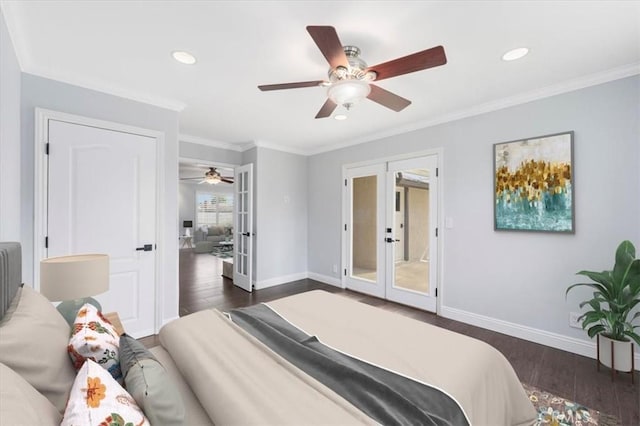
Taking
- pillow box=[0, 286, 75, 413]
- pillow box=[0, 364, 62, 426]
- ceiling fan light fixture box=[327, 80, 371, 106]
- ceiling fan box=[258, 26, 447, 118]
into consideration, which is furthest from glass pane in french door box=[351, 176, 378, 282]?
pillow box=[0, 364, 62, 426]

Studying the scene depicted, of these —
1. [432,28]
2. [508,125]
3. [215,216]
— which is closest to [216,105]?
[432,28]

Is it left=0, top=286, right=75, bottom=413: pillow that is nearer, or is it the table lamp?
left=0, top=286, right=75, bottom=413: pillow

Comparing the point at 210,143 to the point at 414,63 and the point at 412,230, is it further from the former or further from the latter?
the point at 414,63

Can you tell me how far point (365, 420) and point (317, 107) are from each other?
3.02 meters

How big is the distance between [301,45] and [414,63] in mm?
827

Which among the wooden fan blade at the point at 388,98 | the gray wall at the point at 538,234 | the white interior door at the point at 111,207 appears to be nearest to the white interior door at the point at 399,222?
the gray wall at the point at 538,234

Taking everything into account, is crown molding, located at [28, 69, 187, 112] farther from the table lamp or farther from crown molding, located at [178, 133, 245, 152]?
the table lamp

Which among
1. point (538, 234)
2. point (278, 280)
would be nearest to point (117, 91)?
point (278, 280)

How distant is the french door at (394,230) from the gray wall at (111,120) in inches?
105

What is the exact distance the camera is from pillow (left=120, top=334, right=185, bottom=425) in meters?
0.81

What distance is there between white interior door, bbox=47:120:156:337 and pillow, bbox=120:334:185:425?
2193 mm

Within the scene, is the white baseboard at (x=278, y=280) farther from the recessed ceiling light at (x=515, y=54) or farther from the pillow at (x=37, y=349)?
the recessed ceiling light at (x=515, y=54)

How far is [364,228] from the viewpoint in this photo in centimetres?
459

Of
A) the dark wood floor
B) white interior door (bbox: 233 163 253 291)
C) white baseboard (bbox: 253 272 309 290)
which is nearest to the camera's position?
the dark wood floor
